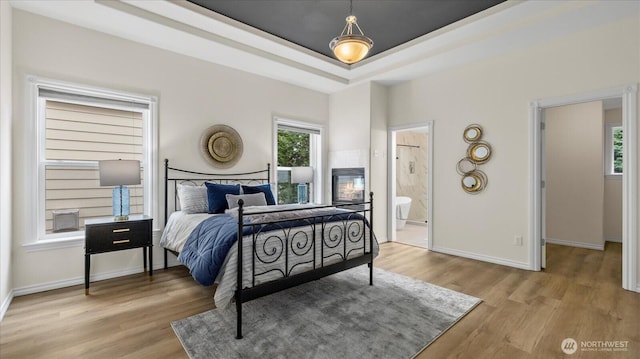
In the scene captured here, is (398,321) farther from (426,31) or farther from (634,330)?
(426,31)

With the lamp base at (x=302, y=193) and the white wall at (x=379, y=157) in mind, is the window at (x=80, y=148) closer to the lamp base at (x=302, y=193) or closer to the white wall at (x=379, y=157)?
the lamp base at (x=302, y=193)

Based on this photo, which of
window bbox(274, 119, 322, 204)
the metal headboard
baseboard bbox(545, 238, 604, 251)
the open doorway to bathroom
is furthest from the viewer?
the open doorway to bathroom

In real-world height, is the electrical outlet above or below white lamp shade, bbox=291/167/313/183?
below

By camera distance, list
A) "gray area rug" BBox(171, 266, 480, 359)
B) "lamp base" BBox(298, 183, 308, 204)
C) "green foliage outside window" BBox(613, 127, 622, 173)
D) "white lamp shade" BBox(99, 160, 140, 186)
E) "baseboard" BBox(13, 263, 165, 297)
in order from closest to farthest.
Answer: "gray area rug" BBox(171, 266, 480, 359)
"baseboard" BBox(13, 263, 165, 297)
"white lamp shade" BBox(99, 160, 140, 186)
"lamp base" BBox(298, 183, 308, 204)
"green foliage outside window" BBox(613, 127, 622, 173)

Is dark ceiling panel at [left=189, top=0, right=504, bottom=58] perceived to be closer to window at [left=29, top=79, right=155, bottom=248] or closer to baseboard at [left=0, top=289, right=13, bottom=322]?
window at [left=29, top=79, right=155, bottom=248]

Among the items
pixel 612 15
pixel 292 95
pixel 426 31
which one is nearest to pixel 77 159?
pixel 292 95

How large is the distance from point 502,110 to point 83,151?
5314 mm

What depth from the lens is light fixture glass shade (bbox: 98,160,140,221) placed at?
3.09 meters

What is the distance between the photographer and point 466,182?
172 inches

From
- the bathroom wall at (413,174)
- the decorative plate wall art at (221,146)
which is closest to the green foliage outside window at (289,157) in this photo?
the decorative plate wall art at (221,146)

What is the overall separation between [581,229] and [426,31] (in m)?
4.23

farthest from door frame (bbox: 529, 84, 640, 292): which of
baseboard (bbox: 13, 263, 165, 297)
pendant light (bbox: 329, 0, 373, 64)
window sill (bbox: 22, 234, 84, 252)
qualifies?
window sill (bbox: 22, 234, 84, 252)

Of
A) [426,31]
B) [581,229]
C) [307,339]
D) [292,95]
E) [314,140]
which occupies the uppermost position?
[426,31]

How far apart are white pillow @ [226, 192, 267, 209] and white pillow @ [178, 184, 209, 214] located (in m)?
0.33
